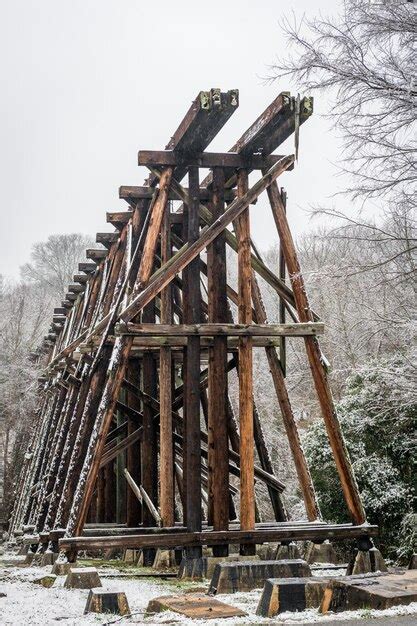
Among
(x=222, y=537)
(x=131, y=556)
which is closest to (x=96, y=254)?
(x=131, y=556)

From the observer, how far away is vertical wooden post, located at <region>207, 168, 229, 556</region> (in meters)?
8.90

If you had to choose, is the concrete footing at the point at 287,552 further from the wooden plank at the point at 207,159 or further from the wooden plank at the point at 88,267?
the wooden plank at the point at 88,267

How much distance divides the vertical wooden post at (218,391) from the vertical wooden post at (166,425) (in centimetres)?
50

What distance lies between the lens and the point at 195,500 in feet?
29.5

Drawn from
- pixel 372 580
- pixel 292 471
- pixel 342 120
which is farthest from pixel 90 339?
pixel 292 471

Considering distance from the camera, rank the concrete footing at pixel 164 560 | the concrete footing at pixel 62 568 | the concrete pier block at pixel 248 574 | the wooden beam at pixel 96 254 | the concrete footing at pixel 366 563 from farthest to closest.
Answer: the wooden beam at pixel 96 254 < the concrete footing at pixel 164 560 < the concrete footing at pixel 366 563 < the concrete footing at pixel 62 568 < the concrete pier block at pixel 248 574

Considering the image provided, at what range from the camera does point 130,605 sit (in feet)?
20.8

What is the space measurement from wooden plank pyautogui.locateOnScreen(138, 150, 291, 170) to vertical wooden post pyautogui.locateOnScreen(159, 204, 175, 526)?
652 mm

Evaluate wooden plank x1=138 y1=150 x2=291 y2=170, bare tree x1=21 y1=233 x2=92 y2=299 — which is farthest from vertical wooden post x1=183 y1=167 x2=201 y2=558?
bare tree x1=21 y1=233 x2=92 y2=299

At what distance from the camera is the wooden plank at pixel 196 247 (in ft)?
29.3

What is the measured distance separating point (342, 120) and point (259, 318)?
360 cm

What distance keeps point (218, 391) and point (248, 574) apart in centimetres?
280

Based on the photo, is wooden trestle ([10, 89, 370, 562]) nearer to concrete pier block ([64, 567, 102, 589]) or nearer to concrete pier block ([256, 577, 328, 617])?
concrete pier block ([64, 567, 102, 589])

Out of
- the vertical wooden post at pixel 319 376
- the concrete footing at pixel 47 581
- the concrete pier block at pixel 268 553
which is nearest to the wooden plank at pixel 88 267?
the vertical wooden post at pixel 319 376
